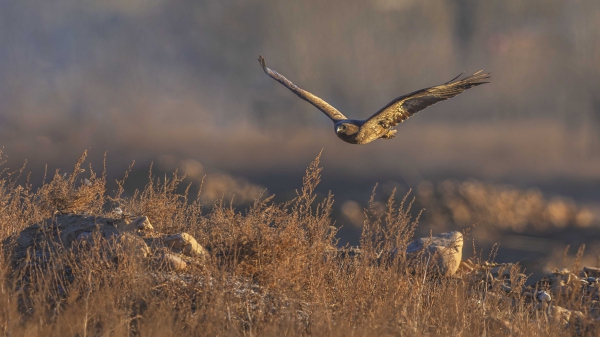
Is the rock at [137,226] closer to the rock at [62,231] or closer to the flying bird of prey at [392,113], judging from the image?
the rock at [62,231]

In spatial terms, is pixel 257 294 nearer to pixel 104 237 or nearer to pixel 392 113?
pixel 104 237

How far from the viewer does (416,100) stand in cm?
830

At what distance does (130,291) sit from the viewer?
4531mm

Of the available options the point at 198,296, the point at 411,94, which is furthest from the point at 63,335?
the point at 411,94

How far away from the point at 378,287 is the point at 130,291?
2.29 m

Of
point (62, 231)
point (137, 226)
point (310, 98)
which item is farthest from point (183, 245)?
point (310, 98)

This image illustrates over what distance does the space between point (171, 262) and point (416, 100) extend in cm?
479

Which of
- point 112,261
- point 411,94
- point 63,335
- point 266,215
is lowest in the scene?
point 63,335

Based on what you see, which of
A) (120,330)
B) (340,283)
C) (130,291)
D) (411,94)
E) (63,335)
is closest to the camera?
(120,330)

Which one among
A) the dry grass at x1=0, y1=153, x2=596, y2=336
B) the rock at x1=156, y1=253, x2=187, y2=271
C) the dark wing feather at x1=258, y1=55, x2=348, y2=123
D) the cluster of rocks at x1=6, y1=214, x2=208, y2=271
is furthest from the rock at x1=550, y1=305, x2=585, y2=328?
the dark wing feather at x1=258, y1=55, x2=348, y2=123

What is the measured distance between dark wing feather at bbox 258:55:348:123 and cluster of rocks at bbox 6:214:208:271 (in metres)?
4.46

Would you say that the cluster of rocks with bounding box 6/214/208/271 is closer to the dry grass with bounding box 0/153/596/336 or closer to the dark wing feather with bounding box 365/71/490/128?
the dry grass with bounding box 0/153/596/336

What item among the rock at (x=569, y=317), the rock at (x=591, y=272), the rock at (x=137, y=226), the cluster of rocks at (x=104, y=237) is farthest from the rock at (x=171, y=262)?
the rock at (x=591, y=272)

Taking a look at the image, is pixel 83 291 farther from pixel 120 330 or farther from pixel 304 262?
pixel 304 262
